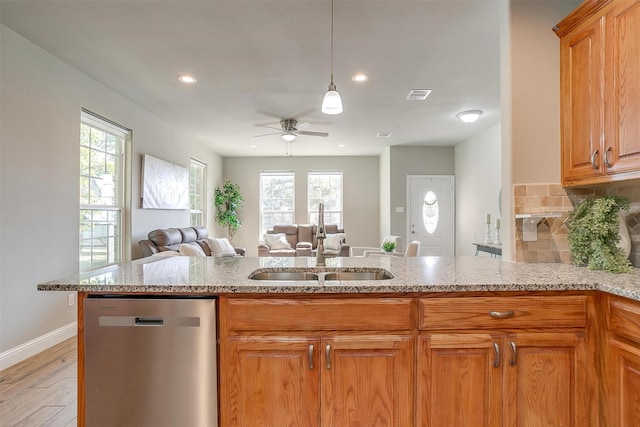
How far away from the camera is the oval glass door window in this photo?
7.07m

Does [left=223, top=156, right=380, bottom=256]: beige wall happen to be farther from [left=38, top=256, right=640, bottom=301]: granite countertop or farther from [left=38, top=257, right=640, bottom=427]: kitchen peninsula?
[left=38, top=257, right=640, bottom=427]: kitchen peninsula

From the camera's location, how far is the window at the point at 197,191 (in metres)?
6.50

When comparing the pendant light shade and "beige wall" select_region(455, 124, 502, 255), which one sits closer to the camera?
the pendant light shade

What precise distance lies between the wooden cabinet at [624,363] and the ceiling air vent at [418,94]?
10.0 ft

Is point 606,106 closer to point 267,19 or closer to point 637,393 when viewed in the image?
point 637,393

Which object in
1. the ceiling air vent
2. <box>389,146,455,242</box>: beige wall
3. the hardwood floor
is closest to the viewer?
the hardwood floor

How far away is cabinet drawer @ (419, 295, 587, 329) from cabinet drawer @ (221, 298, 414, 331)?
0.18m

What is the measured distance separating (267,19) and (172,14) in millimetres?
674

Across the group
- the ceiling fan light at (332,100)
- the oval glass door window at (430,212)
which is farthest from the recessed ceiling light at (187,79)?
the oval glass door window at (430,212)

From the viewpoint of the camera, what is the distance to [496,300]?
4.66 ft

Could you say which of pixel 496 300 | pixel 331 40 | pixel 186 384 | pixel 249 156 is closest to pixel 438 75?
pixel 331 40

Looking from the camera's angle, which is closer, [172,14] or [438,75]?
[172,14]

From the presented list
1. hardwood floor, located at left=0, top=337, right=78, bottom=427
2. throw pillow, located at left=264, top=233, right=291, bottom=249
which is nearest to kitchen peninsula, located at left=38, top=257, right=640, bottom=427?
hardwood floor, located at left=0, top=337, right=78, bottom=427

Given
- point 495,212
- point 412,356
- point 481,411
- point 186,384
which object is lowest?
point 481,411
